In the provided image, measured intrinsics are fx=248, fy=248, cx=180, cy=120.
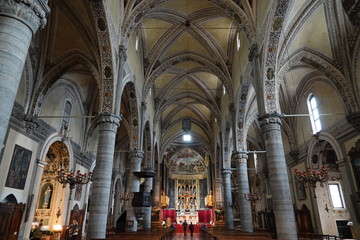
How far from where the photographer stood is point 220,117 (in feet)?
76.9

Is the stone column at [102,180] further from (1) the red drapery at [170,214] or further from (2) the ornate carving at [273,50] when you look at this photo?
(1) the red drapery at [170,214]

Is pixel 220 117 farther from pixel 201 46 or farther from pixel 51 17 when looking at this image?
pixel 51 17

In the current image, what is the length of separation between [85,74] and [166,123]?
14.8 metres

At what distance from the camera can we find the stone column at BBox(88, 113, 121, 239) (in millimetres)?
9073

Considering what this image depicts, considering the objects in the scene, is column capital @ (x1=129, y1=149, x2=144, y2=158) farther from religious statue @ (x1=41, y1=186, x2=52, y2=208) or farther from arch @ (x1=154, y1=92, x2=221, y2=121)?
arch @ (x1=154, y1=92, x2=221, y2=121)

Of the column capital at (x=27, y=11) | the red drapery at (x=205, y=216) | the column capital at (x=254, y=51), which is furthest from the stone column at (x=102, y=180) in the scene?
the red drapery at (x=205, y=216)

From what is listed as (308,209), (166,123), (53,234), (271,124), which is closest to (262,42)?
(271,124)

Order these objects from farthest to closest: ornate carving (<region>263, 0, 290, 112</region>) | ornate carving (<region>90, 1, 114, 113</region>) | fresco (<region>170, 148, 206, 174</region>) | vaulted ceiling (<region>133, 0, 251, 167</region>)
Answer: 1. fresco (<region>170, 148, 206, 174</region>)
2. vaulted ceiling (<region>133, 0, 251, 167</region>)
3. ornate carving (<region>90, 1, 114, 113</region>)
4. ornate carving (<region>263, 0, 290, 112</region>)

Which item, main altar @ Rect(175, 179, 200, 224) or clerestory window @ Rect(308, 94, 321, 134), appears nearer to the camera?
clerestory window @ Rect(308, 94, 321, 134)

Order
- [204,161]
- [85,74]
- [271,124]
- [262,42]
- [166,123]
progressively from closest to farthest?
[271,124], [262,42], [85,74], [166,123], [204,161]

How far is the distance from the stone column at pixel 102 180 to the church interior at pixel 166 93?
0.04 metres

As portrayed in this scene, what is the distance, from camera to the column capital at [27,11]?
4.09 metres

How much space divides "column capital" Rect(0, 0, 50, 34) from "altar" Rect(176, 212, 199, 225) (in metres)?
36.4

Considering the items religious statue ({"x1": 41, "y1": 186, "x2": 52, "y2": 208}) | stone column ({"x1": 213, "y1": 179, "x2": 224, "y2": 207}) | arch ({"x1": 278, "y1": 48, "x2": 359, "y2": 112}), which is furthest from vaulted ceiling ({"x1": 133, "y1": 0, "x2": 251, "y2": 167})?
religious statue ({"x1": 41, "y1": 186, "x2": 52, "y2": 208})
